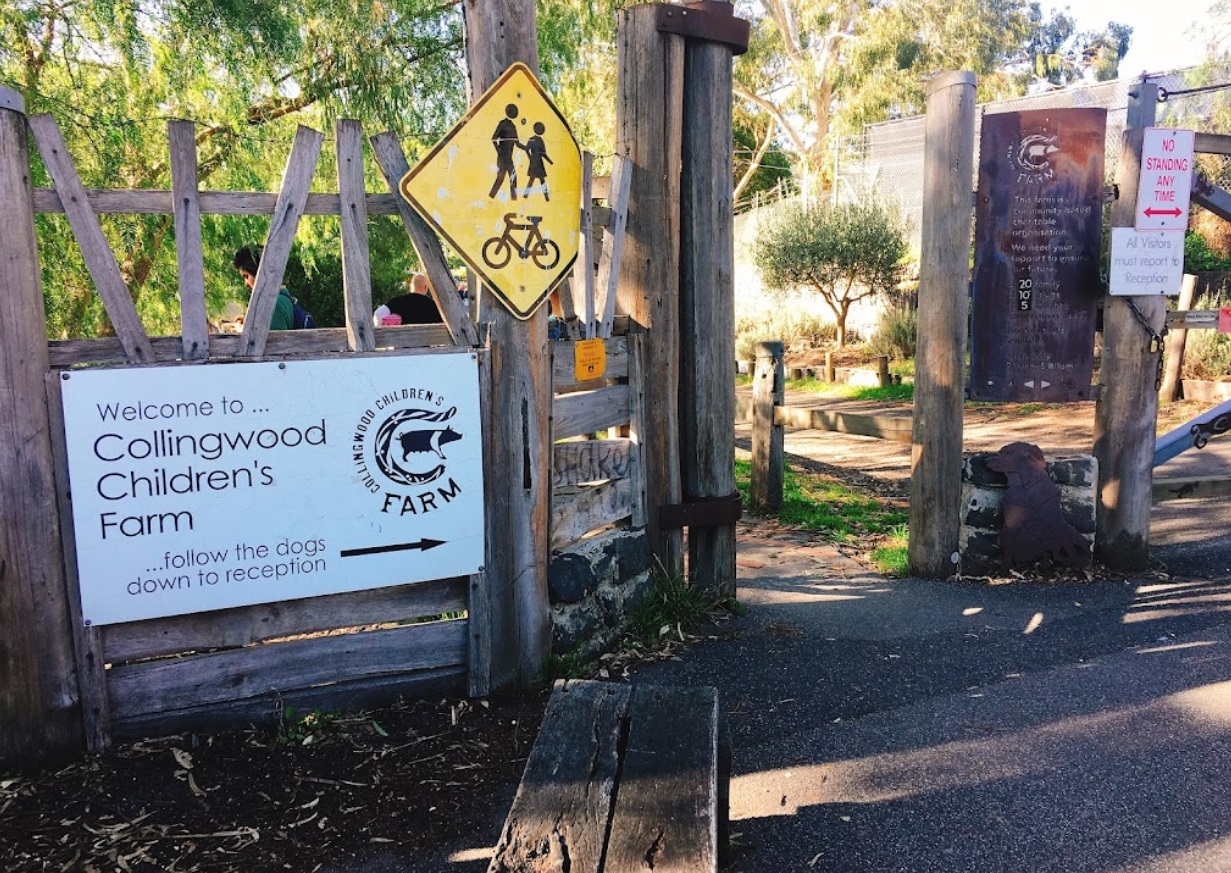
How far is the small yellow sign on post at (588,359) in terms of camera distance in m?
4.50

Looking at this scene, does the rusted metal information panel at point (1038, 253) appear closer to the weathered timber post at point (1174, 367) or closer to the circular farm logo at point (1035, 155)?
the circular farm logo at point (1035, 155)

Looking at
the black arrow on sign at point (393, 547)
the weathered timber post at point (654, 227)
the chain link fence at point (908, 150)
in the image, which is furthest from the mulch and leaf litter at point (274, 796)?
the chain link fence at point (908, 150)

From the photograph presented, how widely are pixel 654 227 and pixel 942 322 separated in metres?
1.90

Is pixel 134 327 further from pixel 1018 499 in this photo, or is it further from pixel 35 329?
pixel 1018 499

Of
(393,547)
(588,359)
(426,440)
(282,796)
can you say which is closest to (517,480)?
(426,440)

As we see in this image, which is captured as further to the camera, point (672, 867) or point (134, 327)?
point (134, 327)

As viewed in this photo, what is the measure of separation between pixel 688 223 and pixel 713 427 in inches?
40.5

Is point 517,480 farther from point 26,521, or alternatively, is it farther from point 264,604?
point 26,521

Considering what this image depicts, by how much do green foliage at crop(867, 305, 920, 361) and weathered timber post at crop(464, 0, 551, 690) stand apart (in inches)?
533

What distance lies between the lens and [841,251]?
18.1 metres

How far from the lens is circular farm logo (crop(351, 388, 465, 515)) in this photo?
3.87 m

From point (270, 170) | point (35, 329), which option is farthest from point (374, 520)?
point (270, 170)

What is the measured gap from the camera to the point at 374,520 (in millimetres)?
3900

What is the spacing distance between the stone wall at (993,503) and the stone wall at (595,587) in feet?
6.65
